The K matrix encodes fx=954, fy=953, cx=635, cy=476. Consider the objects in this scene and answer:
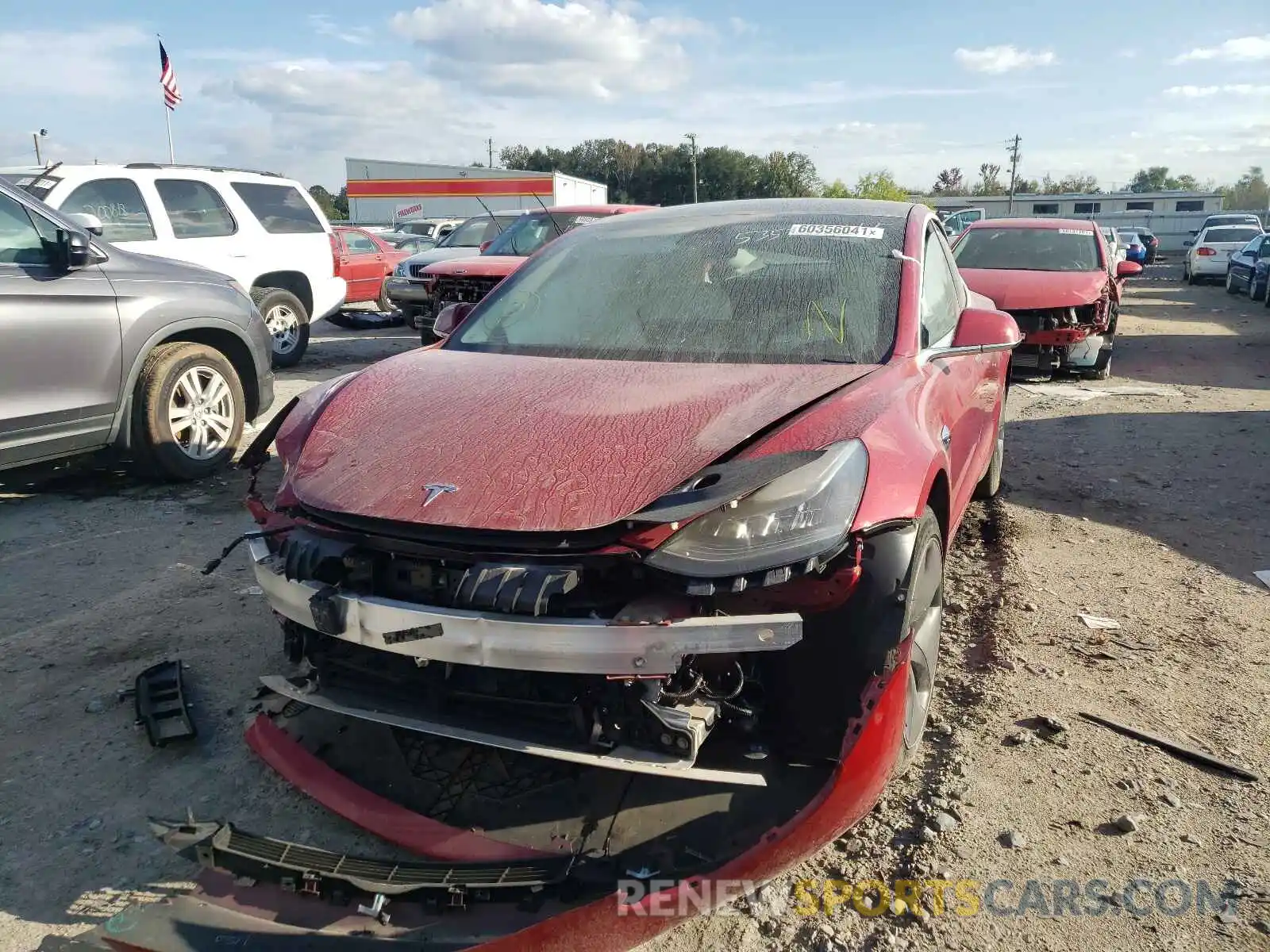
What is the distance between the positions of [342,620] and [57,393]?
393 centimetres

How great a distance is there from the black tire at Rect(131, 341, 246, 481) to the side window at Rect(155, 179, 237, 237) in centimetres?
372

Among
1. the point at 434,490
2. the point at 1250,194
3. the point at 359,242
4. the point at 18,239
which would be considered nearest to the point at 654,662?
the point at 434,490

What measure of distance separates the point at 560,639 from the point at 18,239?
→ 476 centimetres

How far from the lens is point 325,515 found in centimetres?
245

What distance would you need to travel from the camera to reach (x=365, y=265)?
14.9 m

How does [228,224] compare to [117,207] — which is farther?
[228,224]

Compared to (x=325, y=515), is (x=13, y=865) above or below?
below

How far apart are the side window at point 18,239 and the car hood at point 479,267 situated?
16.2 ft

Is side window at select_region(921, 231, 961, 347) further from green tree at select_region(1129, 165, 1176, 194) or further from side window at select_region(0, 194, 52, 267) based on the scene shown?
green tree at select_region(1129, 165, 1176, 194)

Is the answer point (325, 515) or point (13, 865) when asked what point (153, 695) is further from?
point (325, 515)

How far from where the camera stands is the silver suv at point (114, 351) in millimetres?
5066

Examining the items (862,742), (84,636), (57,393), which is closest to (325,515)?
(862,742)

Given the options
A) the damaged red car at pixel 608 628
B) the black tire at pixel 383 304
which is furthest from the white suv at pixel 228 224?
the damaged red car at pixel 608 628

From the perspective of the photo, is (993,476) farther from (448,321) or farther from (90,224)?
(90,224)
